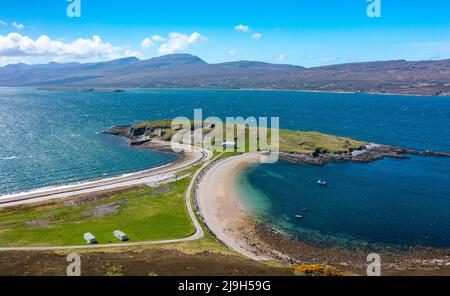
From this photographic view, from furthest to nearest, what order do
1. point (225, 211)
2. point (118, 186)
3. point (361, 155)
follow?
point (361, 155) < point (118, 186) < point (225, 211)

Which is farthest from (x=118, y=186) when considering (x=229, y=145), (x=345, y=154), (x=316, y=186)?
(x=345, y=154)

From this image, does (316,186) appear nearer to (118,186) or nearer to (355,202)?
(355,202)

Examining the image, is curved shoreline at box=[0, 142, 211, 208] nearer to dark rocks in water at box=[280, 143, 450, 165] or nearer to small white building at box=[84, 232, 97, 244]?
small white building at box=[84, 232, 97, 244]

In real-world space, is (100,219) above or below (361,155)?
below

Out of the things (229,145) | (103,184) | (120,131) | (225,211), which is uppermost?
(120,131)
